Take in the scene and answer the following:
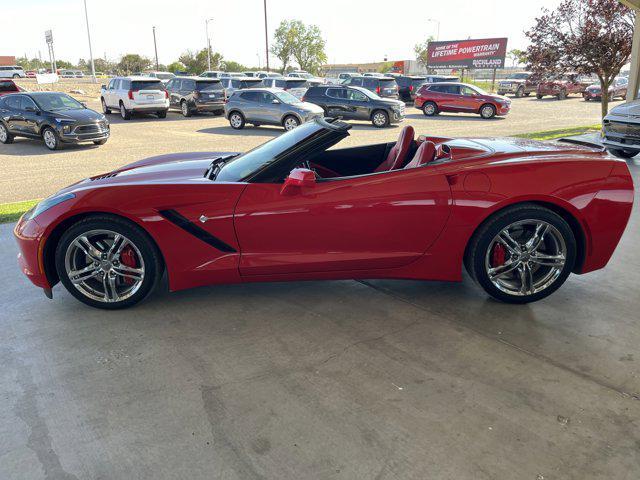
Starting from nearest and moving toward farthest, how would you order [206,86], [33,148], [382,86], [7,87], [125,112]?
[33,148] → [7,87] → [125,112] → [206,86] → [382,86]

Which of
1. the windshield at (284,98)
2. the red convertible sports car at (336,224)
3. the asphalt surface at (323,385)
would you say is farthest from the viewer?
the windshield at (284,98)

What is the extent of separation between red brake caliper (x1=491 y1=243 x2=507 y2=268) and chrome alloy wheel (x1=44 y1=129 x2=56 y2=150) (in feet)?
40.3

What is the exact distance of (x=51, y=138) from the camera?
12.8 meters

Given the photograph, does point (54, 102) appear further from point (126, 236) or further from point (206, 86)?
point (126, 236)

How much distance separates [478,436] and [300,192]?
6.11ft

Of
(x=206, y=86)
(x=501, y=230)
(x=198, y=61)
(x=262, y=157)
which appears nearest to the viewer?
(x=501, y=230)

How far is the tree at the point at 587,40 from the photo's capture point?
45.2 ft

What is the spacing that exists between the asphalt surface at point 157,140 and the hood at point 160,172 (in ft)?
13.6

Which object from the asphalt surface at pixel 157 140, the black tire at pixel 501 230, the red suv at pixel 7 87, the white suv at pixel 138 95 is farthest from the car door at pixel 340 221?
the red suv at pixel 7 87

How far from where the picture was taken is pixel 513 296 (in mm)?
3762

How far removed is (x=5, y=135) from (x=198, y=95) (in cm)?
877

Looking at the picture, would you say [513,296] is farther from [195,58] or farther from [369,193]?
[195,58]

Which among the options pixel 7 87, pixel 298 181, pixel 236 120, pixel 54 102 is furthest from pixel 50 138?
pixel 298 181

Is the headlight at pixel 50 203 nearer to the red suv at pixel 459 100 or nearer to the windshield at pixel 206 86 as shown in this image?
the windshield at pixel 206 86
